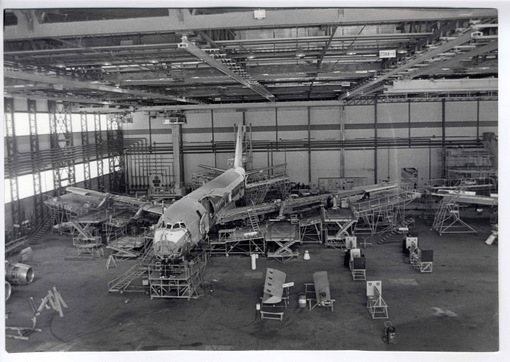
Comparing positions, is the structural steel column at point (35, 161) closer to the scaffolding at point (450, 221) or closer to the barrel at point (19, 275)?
the barrel at point (19, 275)

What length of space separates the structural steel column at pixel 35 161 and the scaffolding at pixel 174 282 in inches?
844

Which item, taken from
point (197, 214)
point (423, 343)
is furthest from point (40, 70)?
point (423, 343)

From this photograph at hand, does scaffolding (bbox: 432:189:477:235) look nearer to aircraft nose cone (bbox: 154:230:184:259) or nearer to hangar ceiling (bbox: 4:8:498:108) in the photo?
hangar ceiling (bbox: 4:8:498:108)

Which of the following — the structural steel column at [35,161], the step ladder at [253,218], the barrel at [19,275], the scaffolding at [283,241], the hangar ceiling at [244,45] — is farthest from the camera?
the structural steel column at [35,161]

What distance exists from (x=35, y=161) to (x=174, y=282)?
76.2ft

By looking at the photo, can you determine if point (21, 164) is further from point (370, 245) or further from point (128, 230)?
point (370, 245)

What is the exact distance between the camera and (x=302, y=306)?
86.6ft

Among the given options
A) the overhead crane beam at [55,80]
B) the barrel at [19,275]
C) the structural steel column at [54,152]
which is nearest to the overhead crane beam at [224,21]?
the overhead crane beam at [55,80]

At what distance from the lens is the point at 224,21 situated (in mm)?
15992

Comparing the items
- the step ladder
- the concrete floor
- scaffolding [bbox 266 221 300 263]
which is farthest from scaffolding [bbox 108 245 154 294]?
scaffolding [bbox 266 221 300 263]

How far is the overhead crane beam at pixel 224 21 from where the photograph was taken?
1550 cm

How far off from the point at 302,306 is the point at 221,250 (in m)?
13.5

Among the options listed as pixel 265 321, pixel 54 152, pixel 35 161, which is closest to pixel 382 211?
pixel 265 321

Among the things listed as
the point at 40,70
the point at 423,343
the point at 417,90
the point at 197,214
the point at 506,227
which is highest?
the point at 40,70
